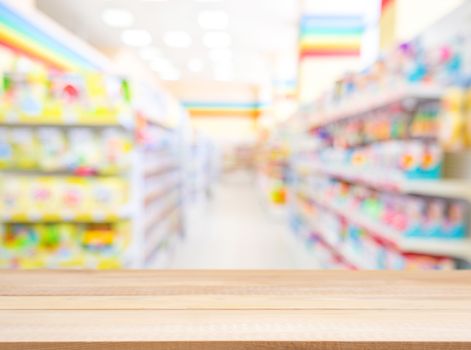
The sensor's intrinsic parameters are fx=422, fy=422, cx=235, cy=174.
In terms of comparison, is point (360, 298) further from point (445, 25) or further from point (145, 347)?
point (445, 25)

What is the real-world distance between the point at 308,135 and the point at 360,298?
5139mm

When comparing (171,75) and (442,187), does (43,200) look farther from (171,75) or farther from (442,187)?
(171,75)

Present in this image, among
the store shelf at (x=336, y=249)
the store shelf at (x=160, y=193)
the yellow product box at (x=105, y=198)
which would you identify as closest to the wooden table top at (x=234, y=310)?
the yellow product box at (x=105, y=198)

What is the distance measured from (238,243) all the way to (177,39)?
7.13 m

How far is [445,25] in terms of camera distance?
266 centimetres

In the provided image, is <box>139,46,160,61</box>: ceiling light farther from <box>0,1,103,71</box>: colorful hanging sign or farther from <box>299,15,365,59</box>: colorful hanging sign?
<box>0,1,103,71</box>: colorful hanging sign

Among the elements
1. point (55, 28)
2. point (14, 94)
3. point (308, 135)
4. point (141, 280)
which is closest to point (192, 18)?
point (55, 28)

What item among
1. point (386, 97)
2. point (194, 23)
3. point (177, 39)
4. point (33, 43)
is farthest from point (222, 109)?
point (386, 97)

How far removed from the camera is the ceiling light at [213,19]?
894 centimetres

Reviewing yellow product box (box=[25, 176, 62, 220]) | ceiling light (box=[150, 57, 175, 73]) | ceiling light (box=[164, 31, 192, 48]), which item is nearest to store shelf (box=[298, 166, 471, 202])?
yellow product box (box=[25, 176, 62, 220])

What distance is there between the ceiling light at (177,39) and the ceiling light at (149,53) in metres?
0.88

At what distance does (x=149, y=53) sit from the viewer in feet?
42.4

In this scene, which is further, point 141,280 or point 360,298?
point 141,280

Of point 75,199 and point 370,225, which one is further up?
point 75,199
